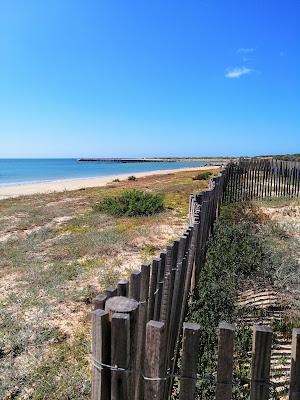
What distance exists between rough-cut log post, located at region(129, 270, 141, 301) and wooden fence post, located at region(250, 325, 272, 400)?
0.92 meters

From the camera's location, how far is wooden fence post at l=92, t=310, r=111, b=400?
1798mm

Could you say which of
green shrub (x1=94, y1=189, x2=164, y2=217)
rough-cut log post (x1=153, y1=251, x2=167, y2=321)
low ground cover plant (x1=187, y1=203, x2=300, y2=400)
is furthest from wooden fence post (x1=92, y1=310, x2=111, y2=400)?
green shrub (x1=94, y1=189, x2=164, y2=217)

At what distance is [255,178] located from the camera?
1427 centimetres

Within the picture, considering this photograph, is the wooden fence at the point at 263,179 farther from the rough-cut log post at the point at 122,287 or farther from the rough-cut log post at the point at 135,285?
the rough-cut log post at the point at 122,287

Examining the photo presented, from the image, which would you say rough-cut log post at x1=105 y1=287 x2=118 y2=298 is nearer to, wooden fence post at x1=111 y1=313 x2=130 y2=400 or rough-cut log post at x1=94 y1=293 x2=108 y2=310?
rough-cut log post at x1=94 y1=293 x2=108 y2=310

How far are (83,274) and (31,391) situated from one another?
3.10 m

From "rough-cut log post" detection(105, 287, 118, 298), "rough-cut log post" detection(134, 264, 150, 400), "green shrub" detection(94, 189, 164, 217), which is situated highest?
"rough-cut log post" detection(105, 287, 118, 298)

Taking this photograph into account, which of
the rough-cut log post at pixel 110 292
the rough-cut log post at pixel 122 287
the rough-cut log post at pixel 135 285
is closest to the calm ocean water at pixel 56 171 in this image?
the rough-cut log post at pixel 135 285

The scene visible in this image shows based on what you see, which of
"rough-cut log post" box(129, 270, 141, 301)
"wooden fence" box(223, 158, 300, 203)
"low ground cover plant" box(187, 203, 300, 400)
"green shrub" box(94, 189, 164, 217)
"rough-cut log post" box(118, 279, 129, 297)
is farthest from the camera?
"wooden fence" box(223, 158, 300, 203)

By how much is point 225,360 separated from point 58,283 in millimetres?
4806

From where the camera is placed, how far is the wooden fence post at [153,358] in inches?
69.3

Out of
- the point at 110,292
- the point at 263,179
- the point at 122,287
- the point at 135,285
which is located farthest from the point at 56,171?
the point at 110,292

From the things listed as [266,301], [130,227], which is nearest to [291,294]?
[266,301]

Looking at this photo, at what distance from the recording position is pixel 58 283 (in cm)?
614
